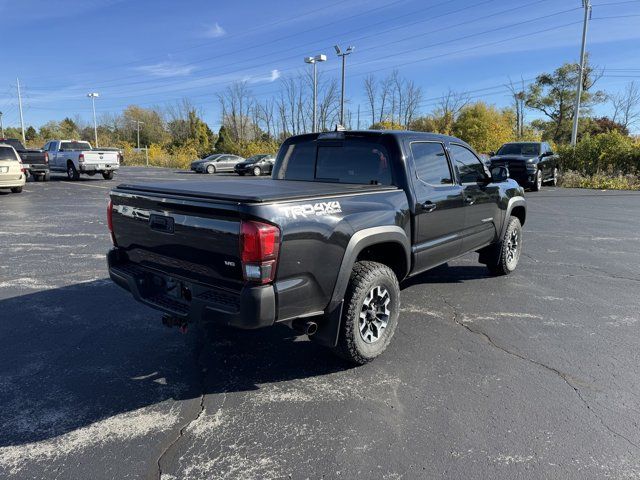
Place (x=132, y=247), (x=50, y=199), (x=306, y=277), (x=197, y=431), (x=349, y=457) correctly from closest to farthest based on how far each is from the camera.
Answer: (x=349, y=457), (x=197, y=431), (x=306, y=277), (x=132, y=247), (x=50, y=199)

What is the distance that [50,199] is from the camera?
584 inches

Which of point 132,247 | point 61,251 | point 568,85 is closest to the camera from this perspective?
point 132,247

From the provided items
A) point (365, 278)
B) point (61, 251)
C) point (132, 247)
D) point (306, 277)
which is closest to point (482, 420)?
point (365, 278)

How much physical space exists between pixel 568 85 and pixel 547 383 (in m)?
50.4

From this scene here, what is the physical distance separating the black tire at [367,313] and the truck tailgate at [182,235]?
A: 937mm

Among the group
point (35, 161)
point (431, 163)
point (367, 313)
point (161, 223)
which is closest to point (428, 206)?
point (431, 163)

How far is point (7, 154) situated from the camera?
1556 cm

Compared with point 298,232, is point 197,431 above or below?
below

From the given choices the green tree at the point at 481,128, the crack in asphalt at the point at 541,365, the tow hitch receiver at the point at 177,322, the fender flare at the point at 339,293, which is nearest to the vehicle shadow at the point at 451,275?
the crack in asphalt at the point at 541,365

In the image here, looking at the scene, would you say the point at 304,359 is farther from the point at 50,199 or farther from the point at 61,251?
the point at 50,199

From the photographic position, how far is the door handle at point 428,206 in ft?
13.8

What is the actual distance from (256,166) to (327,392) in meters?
29.6

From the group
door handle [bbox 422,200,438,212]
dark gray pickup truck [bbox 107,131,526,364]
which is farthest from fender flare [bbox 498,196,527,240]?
door handle [bbox 422,200,438,212]

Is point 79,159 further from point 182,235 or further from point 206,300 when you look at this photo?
point 206,300
